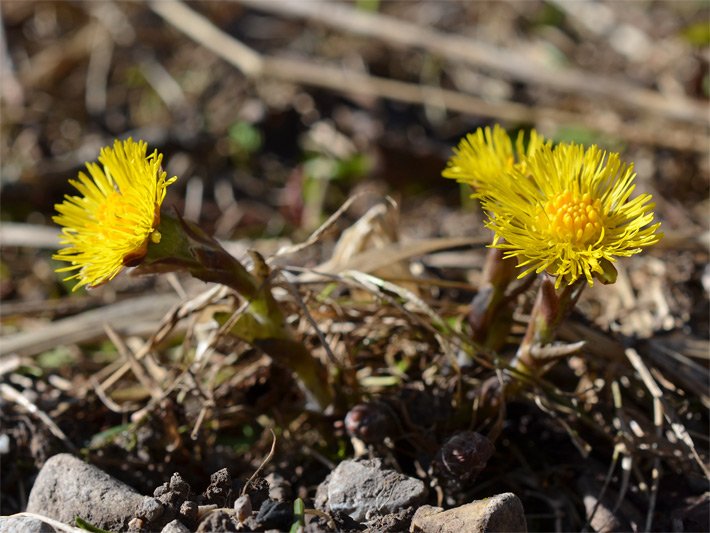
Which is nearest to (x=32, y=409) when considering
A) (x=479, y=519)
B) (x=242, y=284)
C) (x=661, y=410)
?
(x=242, y=284)

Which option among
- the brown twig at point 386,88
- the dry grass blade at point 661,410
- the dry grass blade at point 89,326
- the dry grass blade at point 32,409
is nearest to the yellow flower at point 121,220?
the dry grass blade at point 32,409

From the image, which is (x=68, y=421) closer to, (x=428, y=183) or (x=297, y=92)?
(x=428, y=183)

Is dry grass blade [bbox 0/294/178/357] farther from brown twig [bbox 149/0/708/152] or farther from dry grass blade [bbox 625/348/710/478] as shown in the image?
brown twig [bbox 149/0/708/152]

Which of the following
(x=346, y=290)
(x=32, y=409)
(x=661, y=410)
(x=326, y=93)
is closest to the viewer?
(x=661, y=410)

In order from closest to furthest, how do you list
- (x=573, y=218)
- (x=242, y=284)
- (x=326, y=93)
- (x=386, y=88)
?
(x=573, y=218) < (x=242, y=284) < (x=386, y=88) < (x=326, y=93)

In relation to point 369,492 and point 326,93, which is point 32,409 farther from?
point 326,93

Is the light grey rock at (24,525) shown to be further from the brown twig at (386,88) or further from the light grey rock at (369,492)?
the brown twig at (386,88)

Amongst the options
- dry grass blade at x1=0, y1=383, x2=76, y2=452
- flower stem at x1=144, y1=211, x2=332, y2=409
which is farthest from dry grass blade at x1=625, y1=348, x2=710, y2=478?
dry grass blade at x1=0, y1=383, x2=76, y2=452
